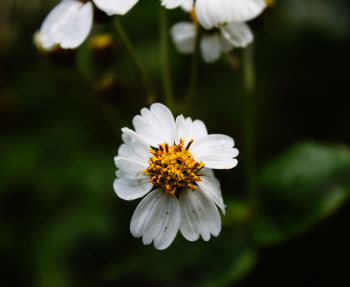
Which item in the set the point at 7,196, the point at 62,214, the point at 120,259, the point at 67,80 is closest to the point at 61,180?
the point at 62,214

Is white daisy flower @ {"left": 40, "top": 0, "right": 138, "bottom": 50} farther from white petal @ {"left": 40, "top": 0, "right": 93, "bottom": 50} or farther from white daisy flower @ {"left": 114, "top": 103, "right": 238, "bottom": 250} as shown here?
white daisy flower @ {"left": 114, "top": 103, "right": 238, "bottom": 250}

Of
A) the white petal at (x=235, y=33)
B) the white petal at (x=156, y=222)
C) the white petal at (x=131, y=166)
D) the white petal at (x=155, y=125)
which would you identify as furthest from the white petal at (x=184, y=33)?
the white petal at (x=156, y=222)

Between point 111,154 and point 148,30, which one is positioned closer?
point 111,154

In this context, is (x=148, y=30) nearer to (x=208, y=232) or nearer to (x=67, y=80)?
(x=67, y=80)

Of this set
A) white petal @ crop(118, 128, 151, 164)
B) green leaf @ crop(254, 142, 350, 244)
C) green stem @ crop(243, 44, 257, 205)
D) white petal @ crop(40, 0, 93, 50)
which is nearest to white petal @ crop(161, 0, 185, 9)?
white petal @ crop(40, 0, 93, 50)

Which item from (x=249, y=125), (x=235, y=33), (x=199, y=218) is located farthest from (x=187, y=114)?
(x=199, y=218)

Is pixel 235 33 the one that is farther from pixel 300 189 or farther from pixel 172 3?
pixel 300 189

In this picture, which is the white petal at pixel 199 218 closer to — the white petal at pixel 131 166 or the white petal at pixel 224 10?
the white petal at pixel 131 166
